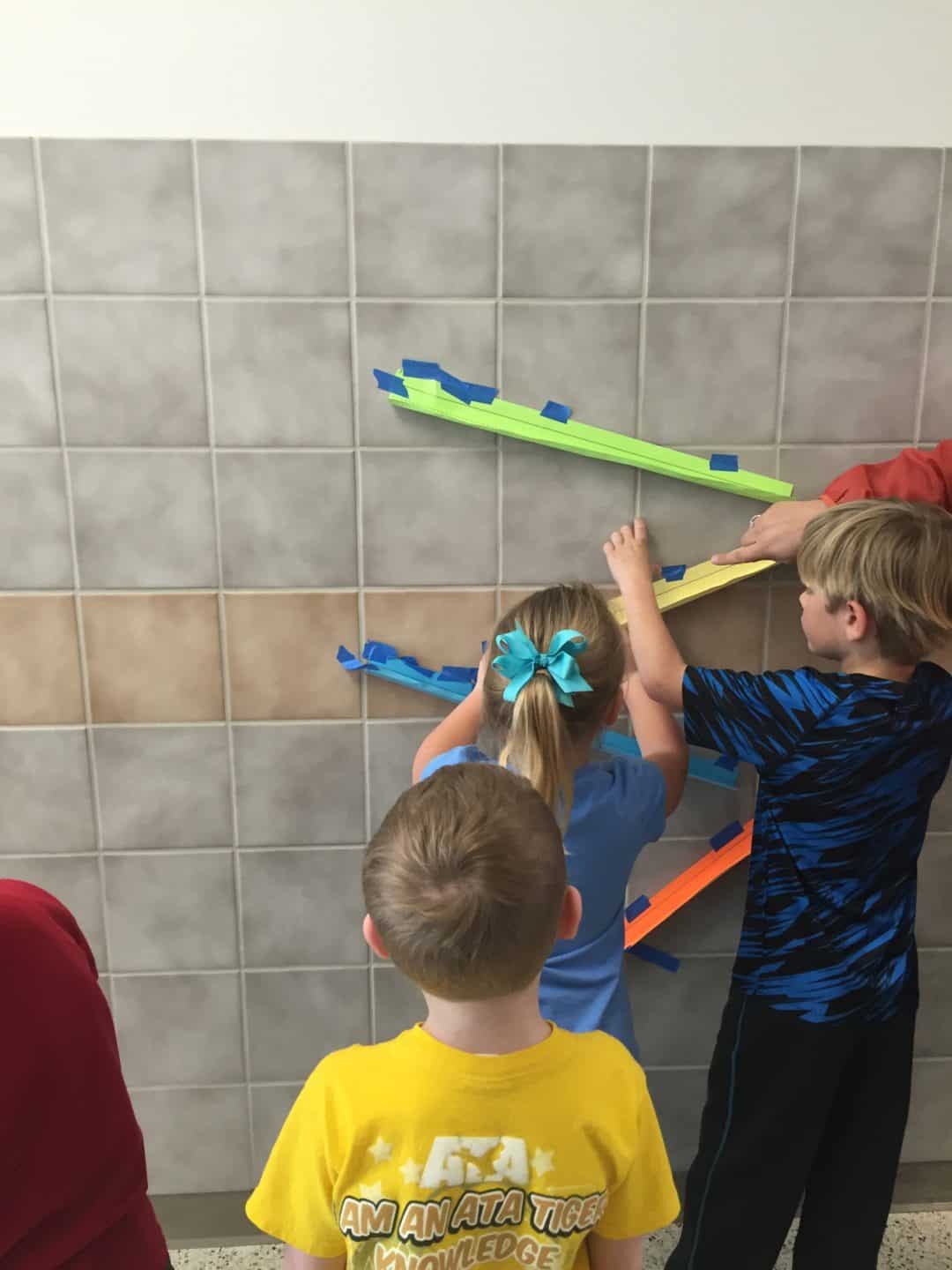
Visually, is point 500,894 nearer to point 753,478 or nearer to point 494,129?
point 753,478

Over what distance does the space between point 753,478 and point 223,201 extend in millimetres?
870

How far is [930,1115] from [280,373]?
172 centimetres

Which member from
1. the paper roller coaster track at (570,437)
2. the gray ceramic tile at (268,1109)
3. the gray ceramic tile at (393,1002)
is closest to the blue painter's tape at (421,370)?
the paper roller coaster track at (570,437)

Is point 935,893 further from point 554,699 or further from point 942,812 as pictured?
point 554,699

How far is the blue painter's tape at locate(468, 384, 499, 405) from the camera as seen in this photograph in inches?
57.3

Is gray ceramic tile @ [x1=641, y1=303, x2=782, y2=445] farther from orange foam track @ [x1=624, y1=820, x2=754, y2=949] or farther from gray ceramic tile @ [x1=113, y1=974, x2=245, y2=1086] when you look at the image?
gray ceramic tile @ [x1=113, y1=974, x2=245, y2=1086]

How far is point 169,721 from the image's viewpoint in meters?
1.56

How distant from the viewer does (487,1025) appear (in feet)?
2.74

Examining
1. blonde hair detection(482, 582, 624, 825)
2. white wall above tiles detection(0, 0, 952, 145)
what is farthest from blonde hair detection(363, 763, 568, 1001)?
white wall above tiles detection(0, 0, 952, 145)

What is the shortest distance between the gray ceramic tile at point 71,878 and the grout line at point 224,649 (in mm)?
227

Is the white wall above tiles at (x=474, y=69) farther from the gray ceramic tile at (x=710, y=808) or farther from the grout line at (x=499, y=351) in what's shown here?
the gray ceramic tile at (x=710, y=808)

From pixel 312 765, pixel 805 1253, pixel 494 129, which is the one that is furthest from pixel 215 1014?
pixel 494 129

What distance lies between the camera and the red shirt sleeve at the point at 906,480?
1.41m

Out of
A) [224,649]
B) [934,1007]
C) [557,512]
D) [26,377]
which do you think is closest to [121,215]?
[26,377]
